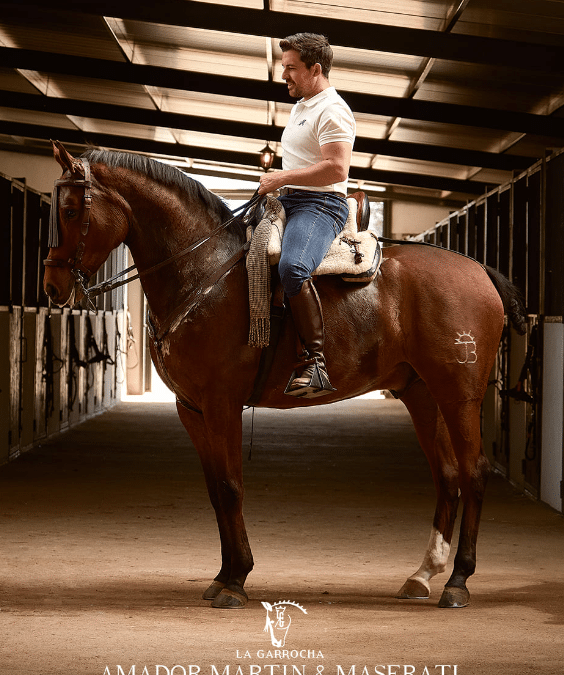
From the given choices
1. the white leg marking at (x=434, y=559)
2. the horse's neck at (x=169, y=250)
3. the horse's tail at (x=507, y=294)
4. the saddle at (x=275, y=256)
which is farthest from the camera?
the horse's tail at (x=507, y=294)

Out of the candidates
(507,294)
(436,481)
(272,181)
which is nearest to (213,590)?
(436,481)

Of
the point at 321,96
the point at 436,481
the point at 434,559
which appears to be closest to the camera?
the point at 321,96

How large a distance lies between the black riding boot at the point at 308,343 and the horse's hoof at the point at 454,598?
3.13 feet

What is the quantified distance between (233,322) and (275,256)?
0.31 metres

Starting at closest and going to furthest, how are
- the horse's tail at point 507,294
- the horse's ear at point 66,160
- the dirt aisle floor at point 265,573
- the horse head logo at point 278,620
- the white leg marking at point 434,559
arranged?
the dirt aisle floor at point 265,573 → the horse head logo at point 278,620 → the horse's ear at point 66,160 → the white leg marking at point 434,559 → the horse's tail at point 507,294

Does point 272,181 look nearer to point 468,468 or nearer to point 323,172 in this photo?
point 323,172

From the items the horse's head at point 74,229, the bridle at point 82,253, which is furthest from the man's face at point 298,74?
the horse's head at point 74,229

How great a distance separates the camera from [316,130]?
3.94m

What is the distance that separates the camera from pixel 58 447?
9.98 meters

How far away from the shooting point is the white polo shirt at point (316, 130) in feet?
12.7

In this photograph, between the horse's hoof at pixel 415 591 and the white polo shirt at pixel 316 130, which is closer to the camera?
the white polo shirt at pixel 316 130

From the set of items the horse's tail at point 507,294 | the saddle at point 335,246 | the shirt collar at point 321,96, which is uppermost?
the shirt collar at point 321,96

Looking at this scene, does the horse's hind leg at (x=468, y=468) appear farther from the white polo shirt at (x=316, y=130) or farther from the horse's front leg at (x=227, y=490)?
the white polo shirt at (x=316, y=130)

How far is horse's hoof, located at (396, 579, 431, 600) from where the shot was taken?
418 centimetres
